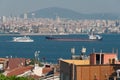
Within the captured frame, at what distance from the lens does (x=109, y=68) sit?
14.2m

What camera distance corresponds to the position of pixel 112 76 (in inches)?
544

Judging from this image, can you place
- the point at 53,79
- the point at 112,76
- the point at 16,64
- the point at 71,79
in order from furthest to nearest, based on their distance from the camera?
the point at 16,64 → the point at 53,79 → the point at 71,79 → the point at 112,76

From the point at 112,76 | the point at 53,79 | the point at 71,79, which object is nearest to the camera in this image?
the point at 112,76

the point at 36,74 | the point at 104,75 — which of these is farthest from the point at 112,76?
the point at 36,74

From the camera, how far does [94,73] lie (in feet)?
46.4

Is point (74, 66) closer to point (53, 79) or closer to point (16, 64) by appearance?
point (53, 79)

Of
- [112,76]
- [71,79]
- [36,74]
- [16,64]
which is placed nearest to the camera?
[112,76]

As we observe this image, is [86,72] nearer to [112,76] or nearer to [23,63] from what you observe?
[112,76]

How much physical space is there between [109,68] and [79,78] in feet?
2.16

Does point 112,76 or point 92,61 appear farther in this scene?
point 92,61

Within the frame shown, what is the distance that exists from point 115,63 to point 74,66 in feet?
3.08

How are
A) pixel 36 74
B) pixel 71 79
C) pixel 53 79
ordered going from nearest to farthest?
pixel 71 79 → pixel 53 79 → pixel 36 74

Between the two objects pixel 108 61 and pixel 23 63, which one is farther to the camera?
pixel 23 63

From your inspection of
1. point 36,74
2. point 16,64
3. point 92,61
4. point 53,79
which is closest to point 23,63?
point 16,64
